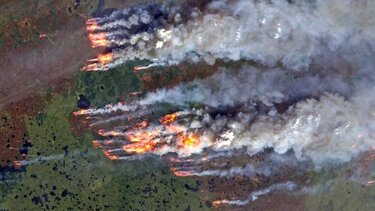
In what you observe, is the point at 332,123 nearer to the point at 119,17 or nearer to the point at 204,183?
the point at 204,183

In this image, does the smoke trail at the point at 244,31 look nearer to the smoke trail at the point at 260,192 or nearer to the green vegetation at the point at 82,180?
the green vegetation at the point at 82,180

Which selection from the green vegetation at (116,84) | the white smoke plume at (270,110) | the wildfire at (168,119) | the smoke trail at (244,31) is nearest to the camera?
the smoke trail at (244,31)

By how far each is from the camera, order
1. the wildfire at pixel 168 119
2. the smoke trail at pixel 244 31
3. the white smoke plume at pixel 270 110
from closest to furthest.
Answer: the smoke trail at pixel 244 31 < the white smoke plume at pixel 270 110 < the wildfire at pixel 168 119

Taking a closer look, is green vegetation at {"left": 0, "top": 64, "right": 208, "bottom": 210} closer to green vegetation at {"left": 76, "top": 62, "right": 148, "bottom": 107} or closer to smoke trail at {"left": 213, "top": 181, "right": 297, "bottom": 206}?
green vegetation at {"left": 76, "top": 62, "right": 148, "bottom": 107}

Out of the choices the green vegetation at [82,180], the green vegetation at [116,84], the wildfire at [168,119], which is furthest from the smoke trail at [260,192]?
the green vegetation at [116,84]

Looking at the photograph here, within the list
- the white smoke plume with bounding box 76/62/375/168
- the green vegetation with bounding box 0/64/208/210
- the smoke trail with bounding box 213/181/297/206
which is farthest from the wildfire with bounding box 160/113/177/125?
the smoke trail with bounding box 213/181/297/206

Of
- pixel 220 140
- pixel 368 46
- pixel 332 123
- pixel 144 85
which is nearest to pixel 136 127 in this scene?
pixel 144 85

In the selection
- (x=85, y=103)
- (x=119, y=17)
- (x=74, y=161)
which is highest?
(x=119, y=17)
